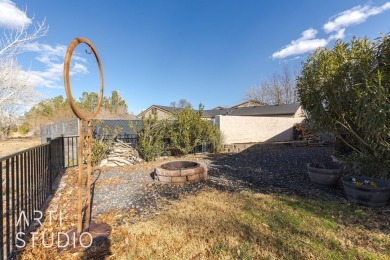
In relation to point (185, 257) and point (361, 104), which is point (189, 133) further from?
point (185, 257)

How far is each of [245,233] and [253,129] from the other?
926cm

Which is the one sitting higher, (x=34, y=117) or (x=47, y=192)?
(x=34, y=117)

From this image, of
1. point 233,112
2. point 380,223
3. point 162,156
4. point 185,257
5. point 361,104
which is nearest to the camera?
point 185,257

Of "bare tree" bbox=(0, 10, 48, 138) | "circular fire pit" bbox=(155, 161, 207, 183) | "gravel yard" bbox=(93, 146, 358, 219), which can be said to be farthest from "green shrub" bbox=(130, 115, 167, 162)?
"bare tree" bbox=(0, 10, 48, 138)

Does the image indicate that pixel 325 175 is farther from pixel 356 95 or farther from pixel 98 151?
pixel 98 151

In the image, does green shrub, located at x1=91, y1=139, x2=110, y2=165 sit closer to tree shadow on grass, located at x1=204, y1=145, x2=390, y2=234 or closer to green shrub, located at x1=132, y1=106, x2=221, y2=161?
green shrub, located at x1=132, y1=106, x2=221, y2=161

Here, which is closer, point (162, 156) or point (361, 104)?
point (361, 104)

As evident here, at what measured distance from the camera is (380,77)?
2857mm

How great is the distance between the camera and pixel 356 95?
3.33 meters

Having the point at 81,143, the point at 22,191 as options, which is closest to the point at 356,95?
the point at 81,143

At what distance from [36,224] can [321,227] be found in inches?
142

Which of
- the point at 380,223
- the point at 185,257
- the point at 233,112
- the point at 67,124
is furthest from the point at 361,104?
the point at 233,112

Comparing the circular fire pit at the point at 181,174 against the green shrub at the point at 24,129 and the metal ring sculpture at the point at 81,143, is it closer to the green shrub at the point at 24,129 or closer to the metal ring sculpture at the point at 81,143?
the metal ring sculpture at the point at 81,143

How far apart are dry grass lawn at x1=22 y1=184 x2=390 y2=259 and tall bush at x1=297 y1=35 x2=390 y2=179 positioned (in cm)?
124
